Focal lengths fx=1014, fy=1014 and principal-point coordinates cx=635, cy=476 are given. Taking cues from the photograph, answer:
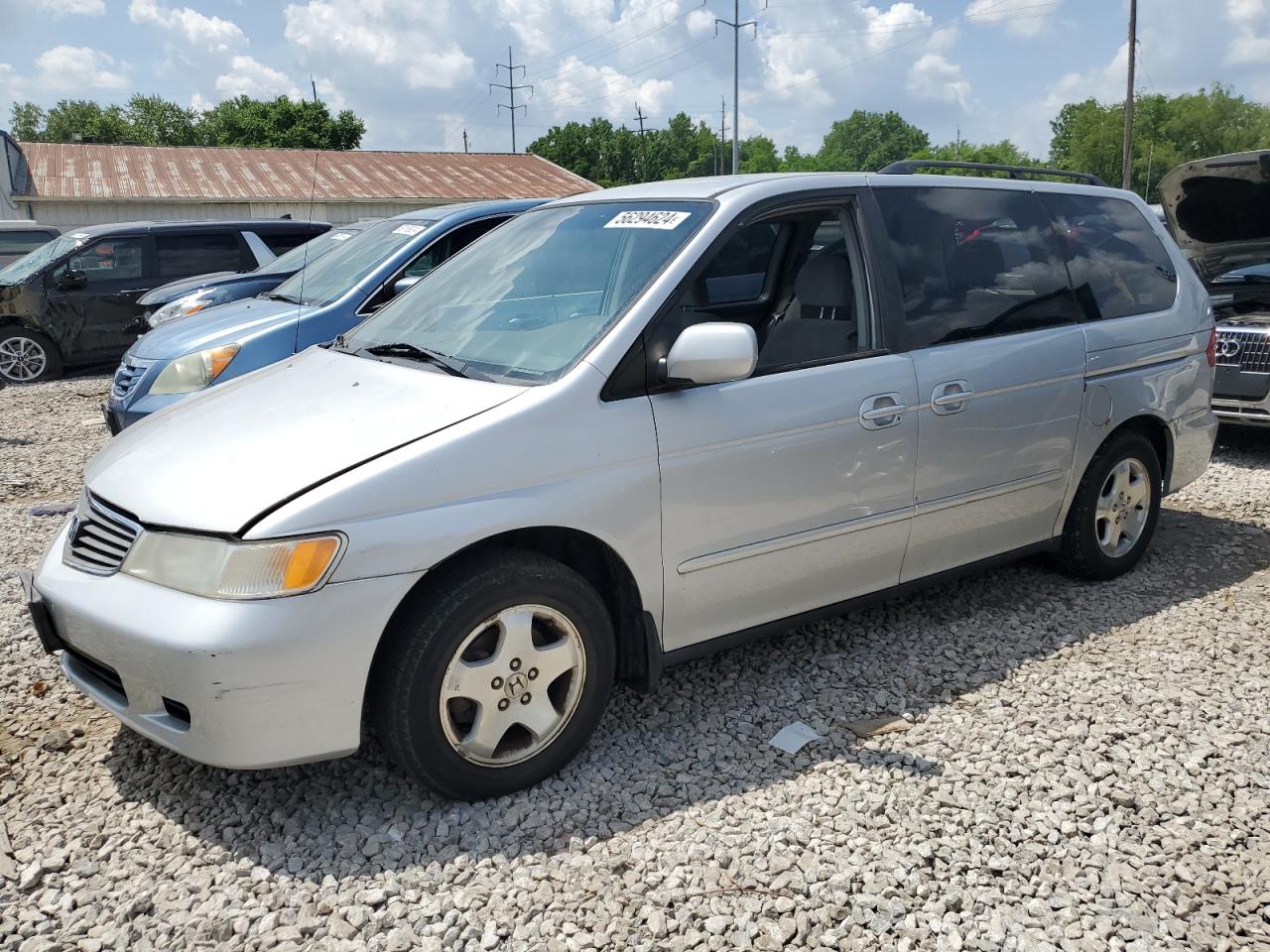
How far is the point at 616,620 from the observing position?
3.32 m

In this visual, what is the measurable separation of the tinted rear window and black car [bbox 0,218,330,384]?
956 cm

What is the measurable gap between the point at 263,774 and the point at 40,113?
117034mm

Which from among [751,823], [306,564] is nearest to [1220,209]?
[751,823]

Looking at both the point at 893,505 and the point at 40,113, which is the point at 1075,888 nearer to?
the point at 893,505

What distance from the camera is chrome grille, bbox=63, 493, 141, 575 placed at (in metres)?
2.90

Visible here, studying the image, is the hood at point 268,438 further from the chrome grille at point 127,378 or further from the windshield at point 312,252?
the windshield at point 312,252

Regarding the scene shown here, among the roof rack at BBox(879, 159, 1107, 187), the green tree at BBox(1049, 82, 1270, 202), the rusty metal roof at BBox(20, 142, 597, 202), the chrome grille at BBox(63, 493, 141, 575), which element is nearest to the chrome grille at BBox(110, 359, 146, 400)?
the chrome grille at BBox(63, 493, 141, 575)

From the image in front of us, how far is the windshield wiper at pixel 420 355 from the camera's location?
331cm

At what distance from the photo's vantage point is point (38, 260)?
1245 centimetres

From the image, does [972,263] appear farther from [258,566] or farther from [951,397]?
[258,566]

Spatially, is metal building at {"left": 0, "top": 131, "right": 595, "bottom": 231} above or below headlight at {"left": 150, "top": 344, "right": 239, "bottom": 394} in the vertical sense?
above

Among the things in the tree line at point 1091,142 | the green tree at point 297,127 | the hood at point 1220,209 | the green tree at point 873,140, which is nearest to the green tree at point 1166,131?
the tree line at point 1091,142

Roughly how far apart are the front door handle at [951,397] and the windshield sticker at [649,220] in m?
1.18

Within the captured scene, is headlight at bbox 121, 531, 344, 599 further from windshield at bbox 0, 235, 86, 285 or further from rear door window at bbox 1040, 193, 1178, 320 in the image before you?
windshield at bbox 0, 235, 86, 285
